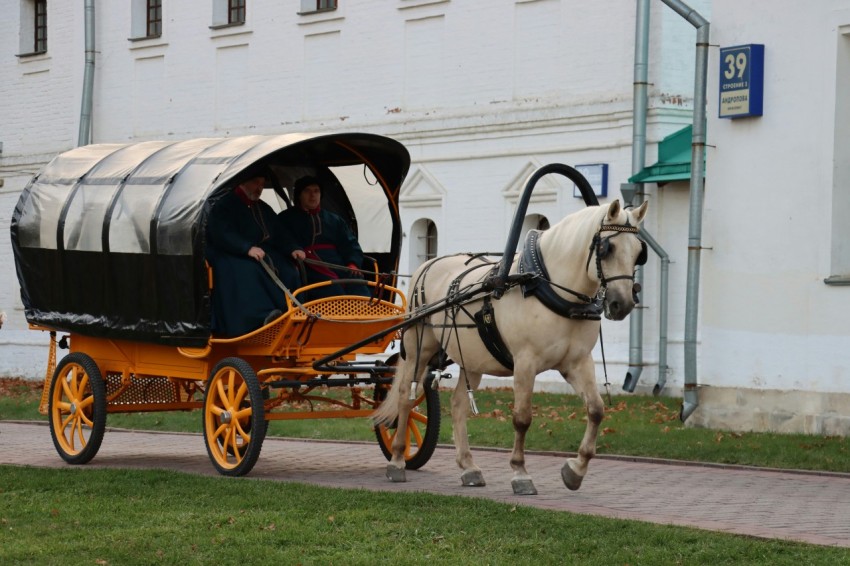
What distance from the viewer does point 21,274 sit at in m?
15.8

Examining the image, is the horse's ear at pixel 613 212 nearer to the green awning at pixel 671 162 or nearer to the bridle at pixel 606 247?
the bridle at pixel 606 247

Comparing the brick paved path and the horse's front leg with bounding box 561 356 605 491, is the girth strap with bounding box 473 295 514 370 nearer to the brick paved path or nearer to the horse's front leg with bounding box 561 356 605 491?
the horse's front leg with bounding box 561 356 605 491

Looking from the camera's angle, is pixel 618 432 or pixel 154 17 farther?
pixel 154 17

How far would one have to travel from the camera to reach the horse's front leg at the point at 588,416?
458 inches

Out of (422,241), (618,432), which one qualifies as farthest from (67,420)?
(422,241)

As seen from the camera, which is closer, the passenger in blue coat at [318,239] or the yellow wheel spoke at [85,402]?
the passenger in blue coat at [318,239]

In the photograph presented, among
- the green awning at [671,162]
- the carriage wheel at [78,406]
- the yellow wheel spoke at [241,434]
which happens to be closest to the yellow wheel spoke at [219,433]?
the yellow wheel spoke at [241,434]

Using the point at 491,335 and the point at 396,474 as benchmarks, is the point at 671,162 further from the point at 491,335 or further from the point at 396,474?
the point at 491,335

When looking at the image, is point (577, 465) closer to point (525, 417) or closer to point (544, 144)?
point (525, 417)

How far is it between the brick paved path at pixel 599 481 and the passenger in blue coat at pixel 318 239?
172cm

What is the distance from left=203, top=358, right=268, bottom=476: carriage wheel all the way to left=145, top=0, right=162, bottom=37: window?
19.6 m

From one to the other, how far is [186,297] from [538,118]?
38.8ft

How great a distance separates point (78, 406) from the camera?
14.7 meters

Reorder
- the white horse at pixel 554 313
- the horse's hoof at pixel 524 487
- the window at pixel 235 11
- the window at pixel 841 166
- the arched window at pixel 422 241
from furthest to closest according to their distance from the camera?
the window at pixel 235 11, the arched window at pixel 422 241, the window at pixel 841 166, the horse's hoof at pixel 524 487, the white horse at pixel 554 313
